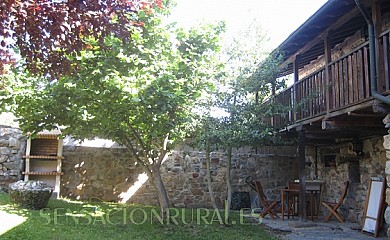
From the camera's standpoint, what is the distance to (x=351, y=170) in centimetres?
830

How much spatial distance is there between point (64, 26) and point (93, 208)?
5.81 meters

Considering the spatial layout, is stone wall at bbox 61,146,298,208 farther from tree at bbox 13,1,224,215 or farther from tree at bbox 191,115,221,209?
tree at bbox 13,1,224,215

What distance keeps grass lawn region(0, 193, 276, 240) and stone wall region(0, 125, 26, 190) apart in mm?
877

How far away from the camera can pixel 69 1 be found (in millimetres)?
2982

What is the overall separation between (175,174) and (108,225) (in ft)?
12.4

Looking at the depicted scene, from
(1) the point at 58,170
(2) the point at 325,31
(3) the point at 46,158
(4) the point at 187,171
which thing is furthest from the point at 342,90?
(3) the point at 46,158

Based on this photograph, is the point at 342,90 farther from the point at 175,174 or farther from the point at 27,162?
the point at 27,162

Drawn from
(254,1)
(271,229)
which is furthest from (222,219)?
(254,1)

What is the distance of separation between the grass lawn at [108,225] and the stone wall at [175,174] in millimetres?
1436

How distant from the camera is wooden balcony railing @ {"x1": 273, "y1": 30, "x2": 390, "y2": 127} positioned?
489cm

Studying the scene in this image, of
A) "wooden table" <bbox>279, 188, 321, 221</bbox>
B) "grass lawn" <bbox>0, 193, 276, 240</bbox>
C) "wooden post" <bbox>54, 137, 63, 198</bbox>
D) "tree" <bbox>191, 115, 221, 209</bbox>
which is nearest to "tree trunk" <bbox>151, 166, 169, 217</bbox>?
"grass lawn" <bbox>0, 193, 276, 240</bbox>

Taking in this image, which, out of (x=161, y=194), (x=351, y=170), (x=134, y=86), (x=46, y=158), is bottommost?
(x=161, y=194)

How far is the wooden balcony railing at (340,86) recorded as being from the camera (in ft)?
16.0

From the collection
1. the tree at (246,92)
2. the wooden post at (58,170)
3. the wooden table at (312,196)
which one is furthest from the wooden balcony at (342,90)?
the wooden post at (58,170)
